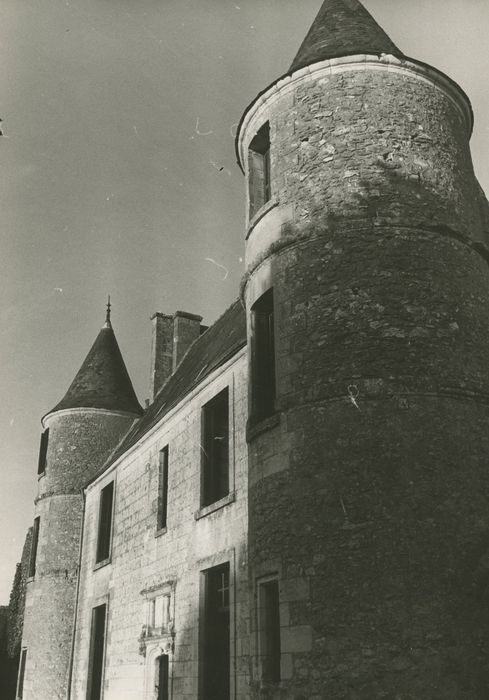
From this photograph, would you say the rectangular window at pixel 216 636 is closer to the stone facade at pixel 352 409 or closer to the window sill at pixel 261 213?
the stone facade at pixel 352 409

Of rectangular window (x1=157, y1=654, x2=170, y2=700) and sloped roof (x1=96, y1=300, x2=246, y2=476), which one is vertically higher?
sloped roof (x1=96, y1=300, x2=246, y2=476)

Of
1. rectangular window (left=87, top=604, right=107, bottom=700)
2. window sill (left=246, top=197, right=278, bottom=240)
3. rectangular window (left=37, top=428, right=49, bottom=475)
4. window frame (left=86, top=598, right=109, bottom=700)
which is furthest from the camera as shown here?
rectangular window (left=37, top=428, right=49, bottom=475)

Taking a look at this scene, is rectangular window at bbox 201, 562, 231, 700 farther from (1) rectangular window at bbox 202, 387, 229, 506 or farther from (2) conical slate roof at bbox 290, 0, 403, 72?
(2) conical slate roof at bbox 290, 0, 403, 72

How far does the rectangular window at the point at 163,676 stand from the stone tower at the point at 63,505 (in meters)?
5.68

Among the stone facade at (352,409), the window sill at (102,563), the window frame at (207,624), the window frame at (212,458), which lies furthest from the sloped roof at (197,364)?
the window frame at (207,624)

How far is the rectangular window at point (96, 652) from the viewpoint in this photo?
14.7m

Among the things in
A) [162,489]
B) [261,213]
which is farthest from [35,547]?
[261,213]

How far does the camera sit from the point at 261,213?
8531 mm

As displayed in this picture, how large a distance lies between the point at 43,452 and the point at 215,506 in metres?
10.6

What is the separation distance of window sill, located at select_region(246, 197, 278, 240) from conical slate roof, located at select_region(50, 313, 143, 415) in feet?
34.1

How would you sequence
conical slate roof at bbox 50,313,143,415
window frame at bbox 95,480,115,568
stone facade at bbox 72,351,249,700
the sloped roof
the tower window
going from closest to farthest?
the tower window → stone facade at bbox 72,351,249,700 → the sloped roof → window frame at bbox 95,480,115,568 → conical slate roof at bbox 50,313,143,415

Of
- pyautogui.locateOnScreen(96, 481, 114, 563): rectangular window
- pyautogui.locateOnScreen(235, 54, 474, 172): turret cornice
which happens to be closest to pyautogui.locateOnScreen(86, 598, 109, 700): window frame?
pyautogui.locateOnScreen(96, 481, 114, 563): rectangular window

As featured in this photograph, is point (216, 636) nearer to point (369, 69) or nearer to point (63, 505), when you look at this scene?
point (369, 69)

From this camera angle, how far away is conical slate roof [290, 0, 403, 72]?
8383 mm
